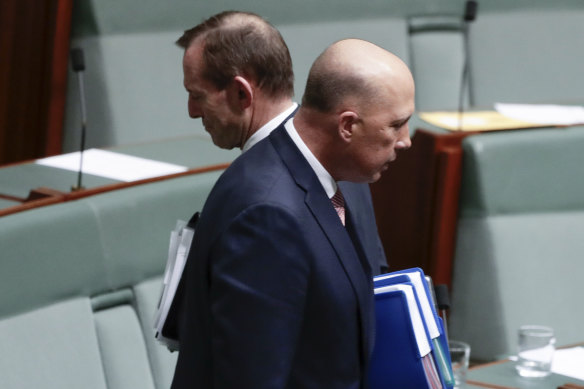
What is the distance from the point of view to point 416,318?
90 cm

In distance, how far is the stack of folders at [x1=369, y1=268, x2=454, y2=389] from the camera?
90cm

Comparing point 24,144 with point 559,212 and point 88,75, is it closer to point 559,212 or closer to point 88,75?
point 88,75

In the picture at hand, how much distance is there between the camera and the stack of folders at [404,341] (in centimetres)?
90

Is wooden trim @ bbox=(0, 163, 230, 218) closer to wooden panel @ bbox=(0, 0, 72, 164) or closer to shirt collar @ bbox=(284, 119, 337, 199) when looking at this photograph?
shirt collar @ bbox=(284, 119, 337, 199)

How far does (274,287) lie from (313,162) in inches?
4.6

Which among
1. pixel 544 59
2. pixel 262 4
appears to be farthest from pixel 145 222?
pixel 544 59

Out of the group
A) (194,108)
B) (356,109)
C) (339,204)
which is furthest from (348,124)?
(194,108)

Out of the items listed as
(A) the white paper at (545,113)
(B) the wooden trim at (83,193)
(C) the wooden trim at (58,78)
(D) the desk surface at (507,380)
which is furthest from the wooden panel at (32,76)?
(D) the desk surface at (507,380)

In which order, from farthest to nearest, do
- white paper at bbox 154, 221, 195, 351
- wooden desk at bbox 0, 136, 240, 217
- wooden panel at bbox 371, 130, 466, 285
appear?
wooden panel at bbox 371, 130, 466, 285, wooden desk at bbox 0, 136, 240, 217, white paper at bbox 154, 221, 195, 351

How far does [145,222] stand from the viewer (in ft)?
4.95

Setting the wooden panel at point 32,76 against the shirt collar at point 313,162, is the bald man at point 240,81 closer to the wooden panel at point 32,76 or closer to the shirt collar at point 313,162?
the shirt collar at point 313,162

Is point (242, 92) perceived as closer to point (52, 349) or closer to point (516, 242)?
point (52, 349)

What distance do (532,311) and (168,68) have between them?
39.6 inches

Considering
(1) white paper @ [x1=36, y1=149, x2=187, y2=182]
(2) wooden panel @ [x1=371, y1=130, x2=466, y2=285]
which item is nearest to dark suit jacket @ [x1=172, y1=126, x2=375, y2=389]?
(1) white paper @ [x1=36, y1=149, x2=187, y2=182]
